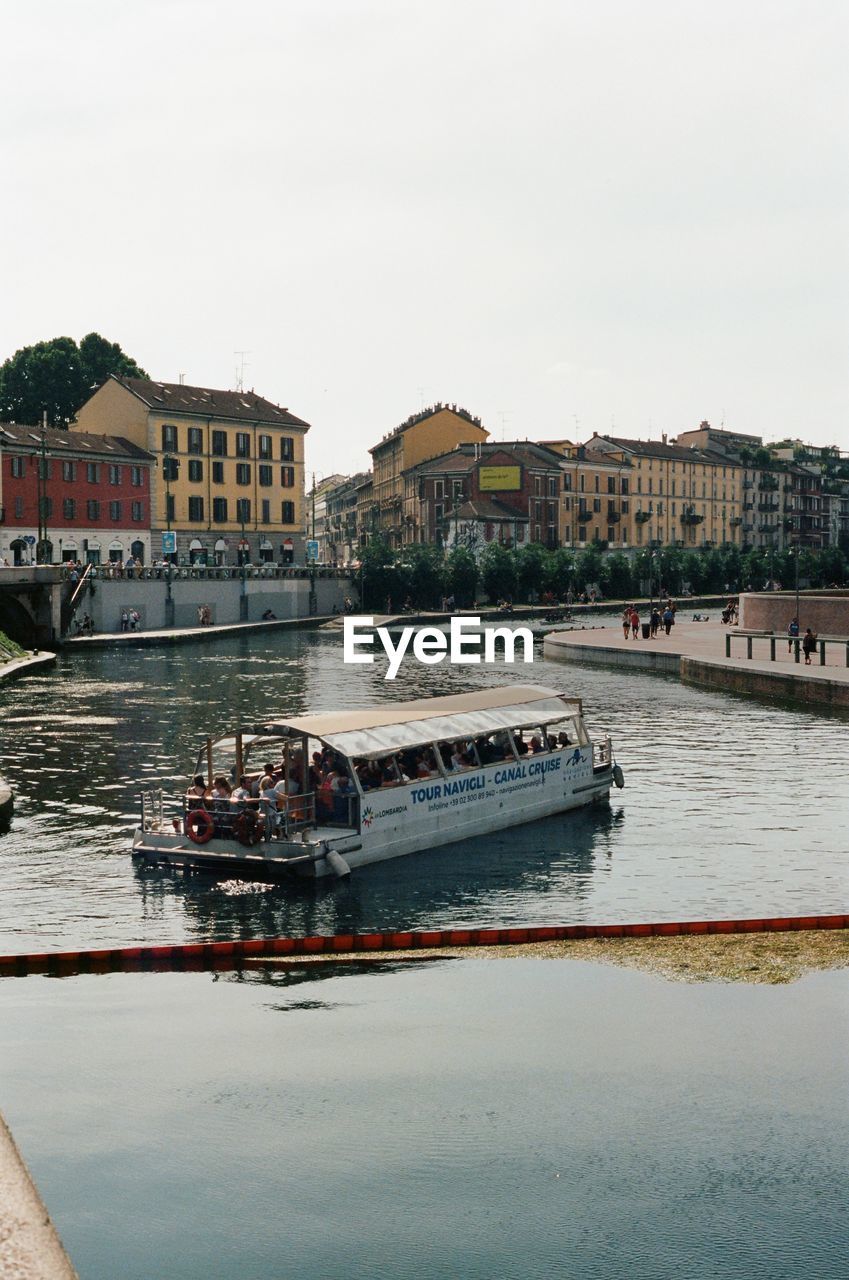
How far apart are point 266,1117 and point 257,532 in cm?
12560

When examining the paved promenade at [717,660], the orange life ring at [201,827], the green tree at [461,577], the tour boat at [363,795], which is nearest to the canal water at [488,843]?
the tour boat at [363,795]

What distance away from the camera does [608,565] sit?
540ft

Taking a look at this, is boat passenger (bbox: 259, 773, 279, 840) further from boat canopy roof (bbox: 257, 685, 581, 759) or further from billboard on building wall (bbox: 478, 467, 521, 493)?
billboard on building wall (bbox: 478, 467, 521, 493)

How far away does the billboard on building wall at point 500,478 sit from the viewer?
176 meters

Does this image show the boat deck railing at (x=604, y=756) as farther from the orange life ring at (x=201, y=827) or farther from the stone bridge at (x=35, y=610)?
the stone bridge at (x=35, y=610)

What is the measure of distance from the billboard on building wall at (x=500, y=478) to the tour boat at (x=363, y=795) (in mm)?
140691

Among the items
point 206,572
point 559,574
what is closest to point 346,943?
point 206,572

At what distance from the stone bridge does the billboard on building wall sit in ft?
292

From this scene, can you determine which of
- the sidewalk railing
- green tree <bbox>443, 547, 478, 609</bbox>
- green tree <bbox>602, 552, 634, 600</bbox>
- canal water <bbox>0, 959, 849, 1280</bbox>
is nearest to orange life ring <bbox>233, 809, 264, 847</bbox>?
canal water <bbox>0, 959, 849, 1280</bbox>

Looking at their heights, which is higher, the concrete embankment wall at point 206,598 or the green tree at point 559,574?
the green tree at point 559,574

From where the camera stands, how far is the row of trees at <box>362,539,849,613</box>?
5541 inches

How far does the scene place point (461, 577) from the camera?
14438cm

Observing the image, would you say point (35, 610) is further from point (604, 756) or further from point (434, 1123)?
Answer: point (434, 1123)

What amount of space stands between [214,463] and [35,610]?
4698 cm
